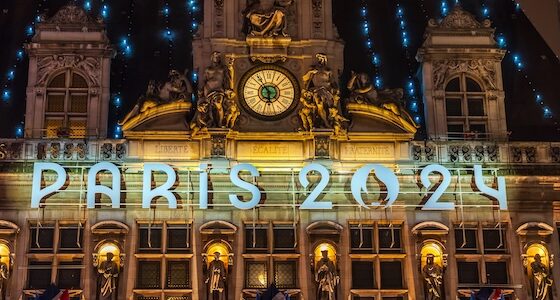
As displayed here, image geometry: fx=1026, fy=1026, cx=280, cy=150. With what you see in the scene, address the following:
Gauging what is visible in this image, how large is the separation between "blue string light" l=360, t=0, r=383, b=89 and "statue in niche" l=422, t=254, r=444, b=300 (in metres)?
5.97

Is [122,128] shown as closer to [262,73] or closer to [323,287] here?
[262,73]

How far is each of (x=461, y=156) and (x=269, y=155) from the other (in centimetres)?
559

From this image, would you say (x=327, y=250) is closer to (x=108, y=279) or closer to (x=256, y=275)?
(x=256, y=275)

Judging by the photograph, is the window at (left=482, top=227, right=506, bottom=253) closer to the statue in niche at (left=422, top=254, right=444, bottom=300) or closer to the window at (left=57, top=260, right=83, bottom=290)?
the statue in niche at (left=422, top=254, right=444, bottom=300)

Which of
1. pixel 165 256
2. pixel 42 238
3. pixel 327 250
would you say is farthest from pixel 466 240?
pixel 42 238

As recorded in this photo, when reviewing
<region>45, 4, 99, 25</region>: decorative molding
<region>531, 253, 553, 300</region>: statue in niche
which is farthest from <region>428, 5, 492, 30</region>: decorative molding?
<region>45, 4, 99, 25</region>: decorative molding

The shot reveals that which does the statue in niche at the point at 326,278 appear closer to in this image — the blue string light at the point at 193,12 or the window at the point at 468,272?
the window at the point at 468,272

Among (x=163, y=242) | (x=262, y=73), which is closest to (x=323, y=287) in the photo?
(x=163, y=242)

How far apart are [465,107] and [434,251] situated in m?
4.76

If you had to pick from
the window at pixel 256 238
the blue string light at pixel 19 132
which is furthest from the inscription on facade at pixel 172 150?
the blue string light at pixel 19 132

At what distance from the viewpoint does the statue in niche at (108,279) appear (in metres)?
27.8

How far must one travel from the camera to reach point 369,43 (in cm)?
3272

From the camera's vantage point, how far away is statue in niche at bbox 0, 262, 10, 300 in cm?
2783

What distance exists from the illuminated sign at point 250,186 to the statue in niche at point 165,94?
1780 mm
